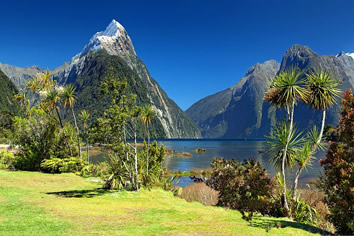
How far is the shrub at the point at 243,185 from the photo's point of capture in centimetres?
1716

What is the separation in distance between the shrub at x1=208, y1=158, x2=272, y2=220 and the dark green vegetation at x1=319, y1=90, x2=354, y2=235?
6100 mm

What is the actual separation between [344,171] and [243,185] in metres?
8.59

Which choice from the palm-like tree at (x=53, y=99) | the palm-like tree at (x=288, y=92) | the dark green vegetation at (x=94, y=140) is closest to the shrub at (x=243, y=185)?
the palm-like tree at (x=288, y=92)

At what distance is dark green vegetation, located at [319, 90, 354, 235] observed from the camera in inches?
400

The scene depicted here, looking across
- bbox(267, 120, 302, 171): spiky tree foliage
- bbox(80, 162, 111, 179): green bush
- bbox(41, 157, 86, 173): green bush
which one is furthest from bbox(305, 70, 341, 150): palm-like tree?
bbox(41, 157, 86, 173): green bush

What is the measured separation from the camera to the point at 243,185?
1825 centimetres

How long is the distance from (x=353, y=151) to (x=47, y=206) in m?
14.3

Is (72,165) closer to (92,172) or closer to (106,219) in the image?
(92,172)

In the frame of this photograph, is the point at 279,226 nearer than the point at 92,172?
Yes

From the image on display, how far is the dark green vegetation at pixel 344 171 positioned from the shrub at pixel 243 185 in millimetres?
6100

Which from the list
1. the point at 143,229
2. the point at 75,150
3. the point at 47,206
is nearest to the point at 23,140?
the point at 75,150

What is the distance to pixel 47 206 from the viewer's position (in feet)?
44.1

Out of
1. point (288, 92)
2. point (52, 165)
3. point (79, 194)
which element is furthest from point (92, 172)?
point (288, 92)

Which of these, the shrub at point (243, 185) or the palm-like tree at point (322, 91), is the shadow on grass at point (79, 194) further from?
the palm-like tree at point (322, 91)
